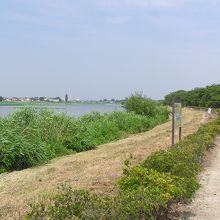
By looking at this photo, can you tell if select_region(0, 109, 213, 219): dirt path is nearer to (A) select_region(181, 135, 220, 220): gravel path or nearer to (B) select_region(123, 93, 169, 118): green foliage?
(A) select_region(181, 135, 220, 220): gravel path

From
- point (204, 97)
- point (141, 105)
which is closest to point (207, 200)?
point (141, 105)

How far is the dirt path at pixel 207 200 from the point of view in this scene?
7410 mm

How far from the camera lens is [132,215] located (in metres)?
5.43

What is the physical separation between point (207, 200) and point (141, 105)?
109 ft

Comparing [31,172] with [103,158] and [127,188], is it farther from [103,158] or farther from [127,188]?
[127,188]

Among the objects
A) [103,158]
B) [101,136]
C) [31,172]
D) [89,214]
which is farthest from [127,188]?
[101,136]

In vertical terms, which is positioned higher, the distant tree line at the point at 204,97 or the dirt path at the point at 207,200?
the distant tree line at the point at 204,97

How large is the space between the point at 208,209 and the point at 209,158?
6867 millimetres

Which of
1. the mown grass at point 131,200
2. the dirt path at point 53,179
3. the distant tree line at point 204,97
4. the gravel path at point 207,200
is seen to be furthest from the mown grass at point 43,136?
the distant tree line at point 204,97

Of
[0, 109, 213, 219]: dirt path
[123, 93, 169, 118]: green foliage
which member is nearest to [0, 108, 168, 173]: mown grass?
[0, 109, 213, 219]: dirt path

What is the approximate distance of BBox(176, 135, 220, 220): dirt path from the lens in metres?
7.41

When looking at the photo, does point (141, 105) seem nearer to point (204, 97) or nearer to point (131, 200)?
point (131, 200)

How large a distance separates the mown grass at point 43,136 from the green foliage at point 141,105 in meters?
13.8

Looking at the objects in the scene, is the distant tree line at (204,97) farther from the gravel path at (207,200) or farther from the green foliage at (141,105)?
the gravel path at (207,200)
